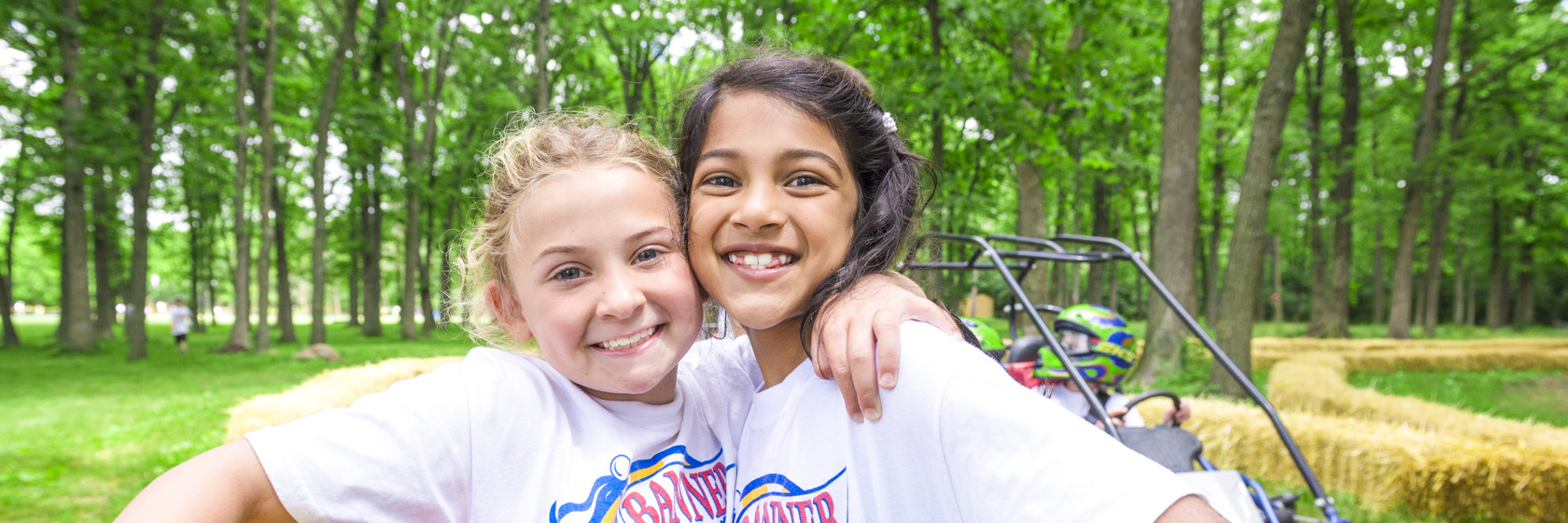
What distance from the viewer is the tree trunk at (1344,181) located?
1727 cm

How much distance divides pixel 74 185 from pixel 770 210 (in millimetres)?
18658

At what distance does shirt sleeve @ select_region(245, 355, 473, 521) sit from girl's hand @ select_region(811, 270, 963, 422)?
595 millimetres

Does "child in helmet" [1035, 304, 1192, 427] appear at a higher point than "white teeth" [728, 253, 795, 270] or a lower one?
lower

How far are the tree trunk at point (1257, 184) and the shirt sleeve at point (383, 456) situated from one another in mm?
8355

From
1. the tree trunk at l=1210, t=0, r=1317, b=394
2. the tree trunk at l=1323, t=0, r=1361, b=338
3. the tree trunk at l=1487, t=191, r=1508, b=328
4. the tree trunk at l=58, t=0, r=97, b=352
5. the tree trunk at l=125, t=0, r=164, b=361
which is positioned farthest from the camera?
the tree trunk at l=1487, t=191, r=1508, b=328

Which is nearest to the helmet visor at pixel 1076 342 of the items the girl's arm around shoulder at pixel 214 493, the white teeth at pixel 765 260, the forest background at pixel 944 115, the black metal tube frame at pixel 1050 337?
the black metal tube frame at pixel 1050 337

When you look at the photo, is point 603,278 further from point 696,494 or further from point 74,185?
point 74,185

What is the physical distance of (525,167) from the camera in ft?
5.12

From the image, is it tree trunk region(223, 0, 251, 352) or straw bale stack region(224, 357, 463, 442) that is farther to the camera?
tree trunk region(223, 0, 251, 352)

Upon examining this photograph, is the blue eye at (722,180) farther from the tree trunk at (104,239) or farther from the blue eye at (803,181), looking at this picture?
the tree trunk at (104,239)

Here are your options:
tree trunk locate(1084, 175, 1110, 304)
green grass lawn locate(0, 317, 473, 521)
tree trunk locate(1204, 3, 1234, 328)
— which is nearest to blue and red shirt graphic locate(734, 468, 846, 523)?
green grass lawn locate(0, 317, 473, 521)

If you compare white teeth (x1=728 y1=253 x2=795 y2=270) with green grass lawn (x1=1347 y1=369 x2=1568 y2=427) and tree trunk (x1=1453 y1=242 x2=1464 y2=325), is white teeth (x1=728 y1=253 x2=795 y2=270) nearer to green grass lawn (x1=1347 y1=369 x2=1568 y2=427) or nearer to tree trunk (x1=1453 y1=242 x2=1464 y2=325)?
green grass lawn (x1=1347 y1=369 x2=1568 y2=427)

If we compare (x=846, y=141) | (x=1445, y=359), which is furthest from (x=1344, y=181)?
(x=846, y=141)

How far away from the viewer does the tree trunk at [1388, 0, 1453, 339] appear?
1558 cm
